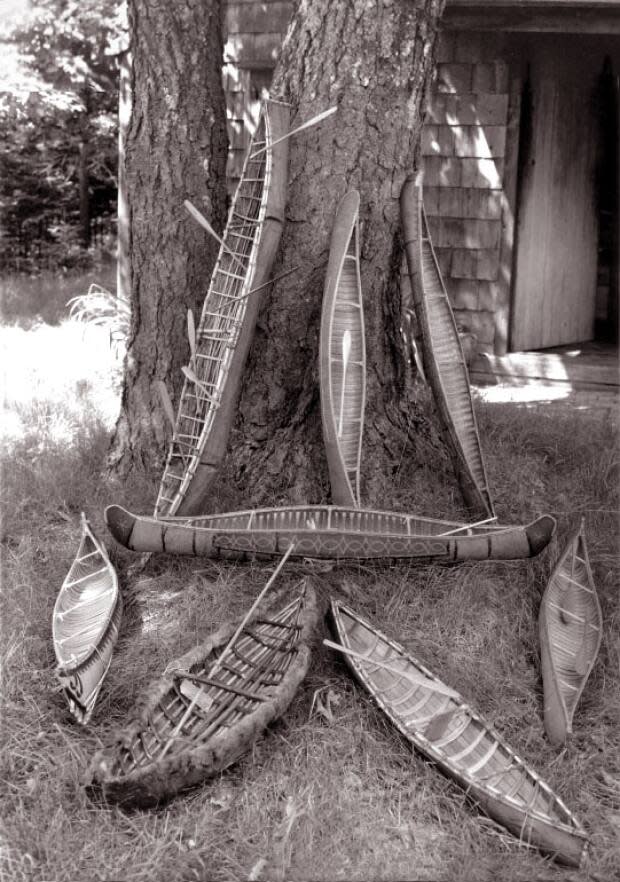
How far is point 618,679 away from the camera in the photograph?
3.29m

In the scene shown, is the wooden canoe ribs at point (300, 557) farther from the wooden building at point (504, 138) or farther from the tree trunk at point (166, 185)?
the wooden building at point (504, 138)

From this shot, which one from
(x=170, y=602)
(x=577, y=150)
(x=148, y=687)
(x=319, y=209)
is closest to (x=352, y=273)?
(x=319, y=209)

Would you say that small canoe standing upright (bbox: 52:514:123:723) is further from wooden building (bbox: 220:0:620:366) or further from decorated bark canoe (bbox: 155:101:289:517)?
wooden building (bbox: 220:0:620:366)

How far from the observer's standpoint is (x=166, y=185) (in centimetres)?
411

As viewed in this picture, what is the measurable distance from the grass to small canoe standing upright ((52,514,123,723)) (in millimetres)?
58

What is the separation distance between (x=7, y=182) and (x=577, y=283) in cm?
752

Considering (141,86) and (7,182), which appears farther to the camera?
(7,182)

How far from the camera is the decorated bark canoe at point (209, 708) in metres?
2.51

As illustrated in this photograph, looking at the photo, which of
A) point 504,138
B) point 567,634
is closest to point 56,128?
point 504,138

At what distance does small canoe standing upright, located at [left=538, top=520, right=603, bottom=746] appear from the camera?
3.00 m

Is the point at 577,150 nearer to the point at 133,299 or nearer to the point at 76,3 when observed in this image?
the point at 133,299

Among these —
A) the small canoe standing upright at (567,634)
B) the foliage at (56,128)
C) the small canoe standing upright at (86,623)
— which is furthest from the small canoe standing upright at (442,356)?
the foliage at (56,128)

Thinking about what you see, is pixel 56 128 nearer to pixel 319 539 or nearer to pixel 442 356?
pixel 442 356

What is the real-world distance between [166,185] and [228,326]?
0.83m
